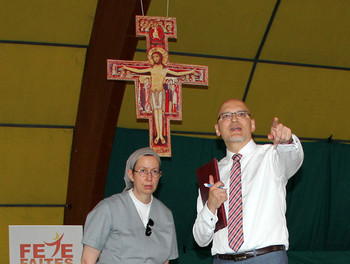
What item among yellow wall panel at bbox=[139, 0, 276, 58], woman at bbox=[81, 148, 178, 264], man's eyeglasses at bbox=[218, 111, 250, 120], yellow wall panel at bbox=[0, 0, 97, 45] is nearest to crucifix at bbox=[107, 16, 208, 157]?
yellow wall panel at bbox=[139, 0, 276, 58]

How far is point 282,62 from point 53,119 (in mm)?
3334

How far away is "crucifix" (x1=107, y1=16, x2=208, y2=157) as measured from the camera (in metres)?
5.49

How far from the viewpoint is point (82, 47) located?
675 cm

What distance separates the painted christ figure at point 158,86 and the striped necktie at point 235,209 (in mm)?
2716

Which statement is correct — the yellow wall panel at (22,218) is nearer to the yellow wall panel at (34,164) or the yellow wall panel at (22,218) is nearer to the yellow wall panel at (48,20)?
the yellow wall panel at (34,164)

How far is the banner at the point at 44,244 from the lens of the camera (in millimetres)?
5961

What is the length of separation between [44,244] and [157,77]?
2330mm

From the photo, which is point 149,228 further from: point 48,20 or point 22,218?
point 22,218

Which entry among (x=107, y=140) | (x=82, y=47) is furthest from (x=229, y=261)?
(x=82, y=47)

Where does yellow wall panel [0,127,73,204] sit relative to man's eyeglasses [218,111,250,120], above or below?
above

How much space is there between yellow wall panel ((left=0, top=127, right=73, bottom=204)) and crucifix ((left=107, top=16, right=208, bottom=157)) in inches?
90.4

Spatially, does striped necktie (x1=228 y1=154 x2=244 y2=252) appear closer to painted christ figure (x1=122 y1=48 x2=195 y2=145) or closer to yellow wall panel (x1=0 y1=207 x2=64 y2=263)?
painted christ figure (x1=122 y1=48 x2=195 y2=145)

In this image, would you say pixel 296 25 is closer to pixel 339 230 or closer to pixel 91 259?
pixel 339 230

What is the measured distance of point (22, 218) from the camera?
25.4 feet
